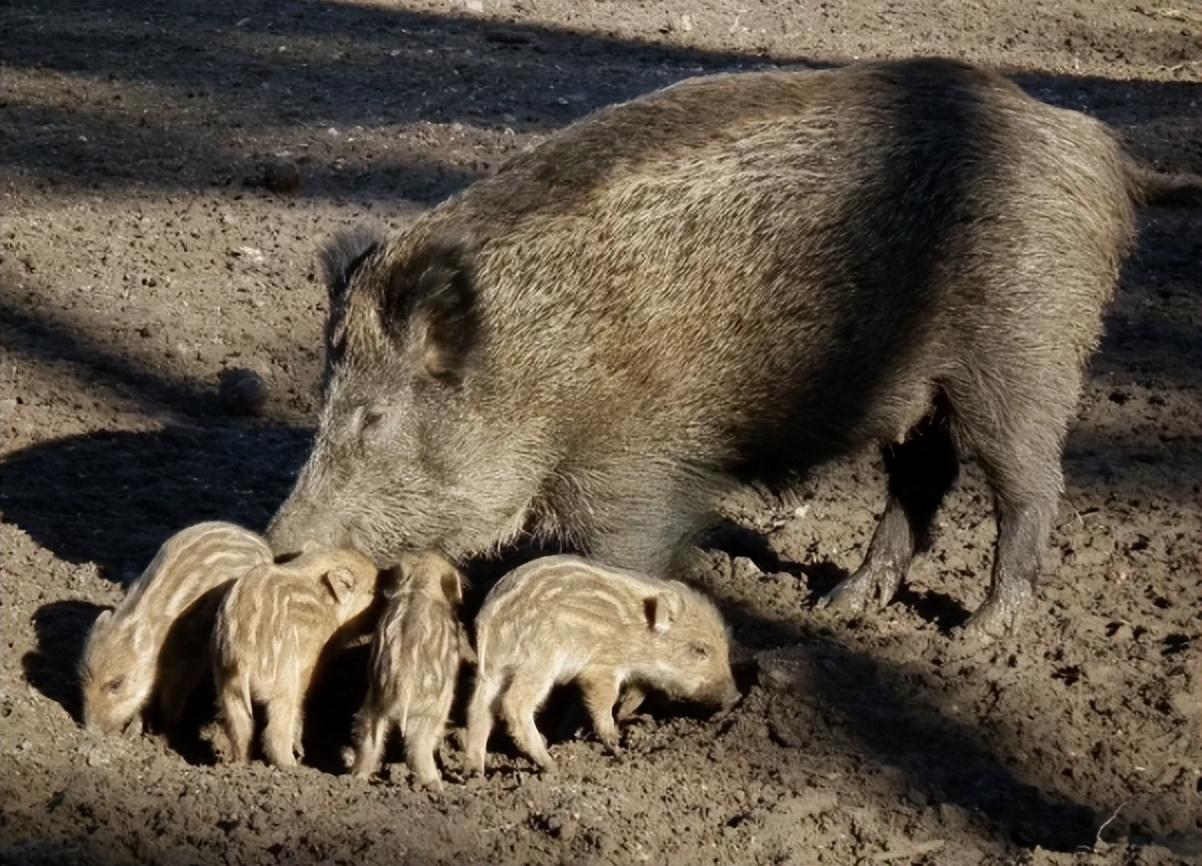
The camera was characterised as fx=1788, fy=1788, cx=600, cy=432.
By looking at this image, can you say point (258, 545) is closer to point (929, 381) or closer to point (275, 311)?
point (929, 381)

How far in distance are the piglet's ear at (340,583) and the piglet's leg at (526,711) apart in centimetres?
51

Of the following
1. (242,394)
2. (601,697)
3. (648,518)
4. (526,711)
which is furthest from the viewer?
(242,394)

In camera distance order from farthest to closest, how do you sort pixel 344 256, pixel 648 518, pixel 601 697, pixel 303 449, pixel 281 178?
pixel 281 178
pixel 303 449
pixel 344 256
pixel 648 518
pixel 601 697

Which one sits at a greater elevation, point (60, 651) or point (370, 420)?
point (370, 420)

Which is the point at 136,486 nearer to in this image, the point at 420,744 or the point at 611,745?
the point at 420,744

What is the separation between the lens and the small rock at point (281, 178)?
802cm

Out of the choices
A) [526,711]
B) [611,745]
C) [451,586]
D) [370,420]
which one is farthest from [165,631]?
[611,745]

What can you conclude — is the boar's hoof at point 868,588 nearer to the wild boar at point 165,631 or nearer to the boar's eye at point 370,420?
the boar's eye at point 370,420

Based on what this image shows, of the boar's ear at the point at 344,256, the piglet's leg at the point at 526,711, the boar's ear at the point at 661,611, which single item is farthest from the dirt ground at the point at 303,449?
the boar's ear at the point at 344,256

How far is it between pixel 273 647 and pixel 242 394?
2.25 metres

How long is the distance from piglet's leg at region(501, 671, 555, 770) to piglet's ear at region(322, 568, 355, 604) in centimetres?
51

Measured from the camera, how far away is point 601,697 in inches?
189

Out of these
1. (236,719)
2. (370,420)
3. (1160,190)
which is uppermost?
(1160,190)

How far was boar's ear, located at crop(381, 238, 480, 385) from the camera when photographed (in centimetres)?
490
